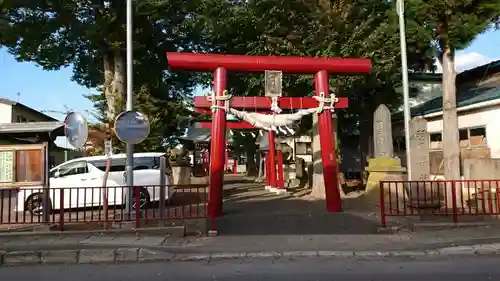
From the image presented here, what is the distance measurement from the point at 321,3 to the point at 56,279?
14698 millimetres

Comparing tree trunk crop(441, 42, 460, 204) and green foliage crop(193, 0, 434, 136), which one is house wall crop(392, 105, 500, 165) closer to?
tree trunk crop(441, 42, 460, 204)

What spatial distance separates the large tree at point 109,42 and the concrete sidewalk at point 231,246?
13310 millimetres

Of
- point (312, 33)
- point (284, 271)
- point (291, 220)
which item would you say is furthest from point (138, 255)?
point (312, 33)

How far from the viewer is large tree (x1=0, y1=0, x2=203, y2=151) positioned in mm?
23047

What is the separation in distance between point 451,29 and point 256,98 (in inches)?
251

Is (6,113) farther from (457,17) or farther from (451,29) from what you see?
(457,17)

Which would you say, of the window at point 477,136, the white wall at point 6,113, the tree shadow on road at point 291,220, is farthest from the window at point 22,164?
the white wall at point 6,113

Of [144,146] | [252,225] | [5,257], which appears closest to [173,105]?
[144,146]

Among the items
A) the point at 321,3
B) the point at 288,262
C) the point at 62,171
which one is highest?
the point at 321,3

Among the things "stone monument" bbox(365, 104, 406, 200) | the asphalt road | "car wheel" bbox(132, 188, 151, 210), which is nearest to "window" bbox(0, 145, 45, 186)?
"car wheel" bbox(132, 188, 151, 210)

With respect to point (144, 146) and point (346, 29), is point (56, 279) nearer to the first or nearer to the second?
point (346, 29)

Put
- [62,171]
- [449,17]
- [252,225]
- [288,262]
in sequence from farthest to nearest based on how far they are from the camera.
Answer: [62,171] → [449,17] → [252,225] → [288,262]

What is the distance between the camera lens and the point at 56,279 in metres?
7.44

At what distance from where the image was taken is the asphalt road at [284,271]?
7.36m
